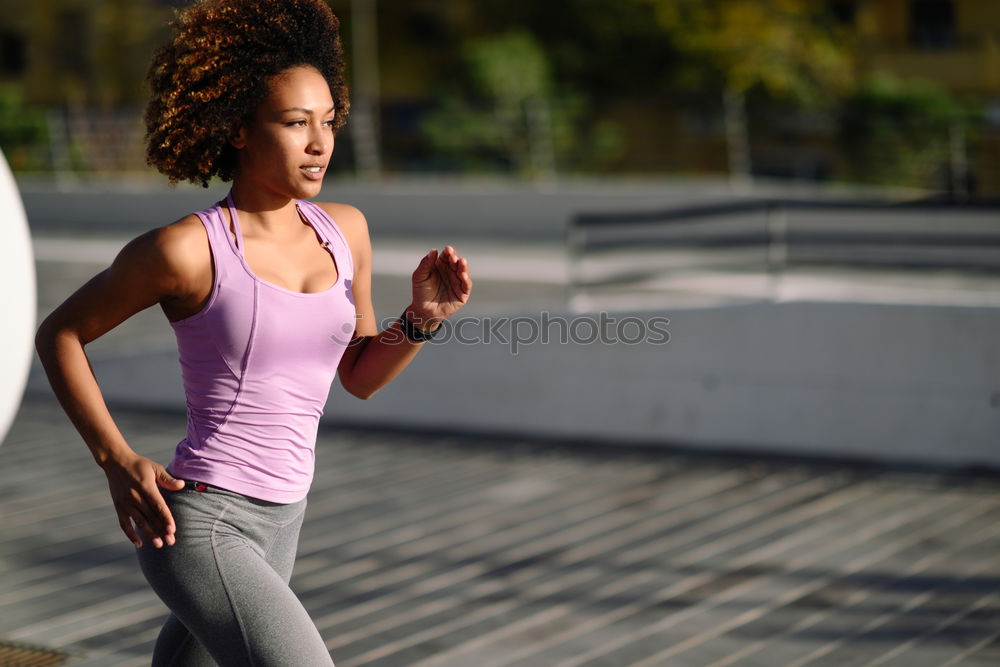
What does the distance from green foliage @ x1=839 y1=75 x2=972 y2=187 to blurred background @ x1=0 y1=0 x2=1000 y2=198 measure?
27 mm

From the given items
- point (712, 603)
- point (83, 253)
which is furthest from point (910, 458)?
point (83, 253)

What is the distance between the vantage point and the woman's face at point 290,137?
8.12 feet

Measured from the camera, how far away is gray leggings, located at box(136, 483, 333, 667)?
240 centimetres

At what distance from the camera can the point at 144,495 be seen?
2.35m

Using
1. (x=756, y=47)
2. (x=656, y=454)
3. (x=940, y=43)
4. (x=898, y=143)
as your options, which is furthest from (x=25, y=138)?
(x=940, y=43)

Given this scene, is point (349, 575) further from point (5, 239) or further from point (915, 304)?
point (915, 304)

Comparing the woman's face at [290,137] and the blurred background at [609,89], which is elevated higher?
the blurred background at [609,89]

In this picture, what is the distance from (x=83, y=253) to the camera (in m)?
16.1

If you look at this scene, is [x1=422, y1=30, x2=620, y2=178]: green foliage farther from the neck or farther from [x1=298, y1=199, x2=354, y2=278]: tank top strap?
the neck

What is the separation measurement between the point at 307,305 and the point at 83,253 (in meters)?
14.5

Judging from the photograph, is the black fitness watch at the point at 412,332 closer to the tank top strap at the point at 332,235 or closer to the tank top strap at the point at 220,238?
the tank top strap at the point at 332,235

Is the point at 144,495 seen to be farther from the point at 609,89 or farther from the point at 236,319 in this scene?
the point at 609,89

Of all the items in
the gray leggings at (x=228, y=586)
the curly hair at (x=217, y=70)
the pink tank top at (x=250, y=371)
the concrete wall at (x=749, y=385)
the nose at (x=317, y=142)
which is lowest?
the concrete wall at (x=749, y=385)

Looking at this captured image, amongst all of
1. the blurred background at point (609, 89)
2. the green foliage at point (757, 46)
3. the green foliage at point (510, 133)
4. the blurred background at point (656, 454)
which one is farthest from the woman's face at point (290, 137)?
the green foliage at point (757, 46)
